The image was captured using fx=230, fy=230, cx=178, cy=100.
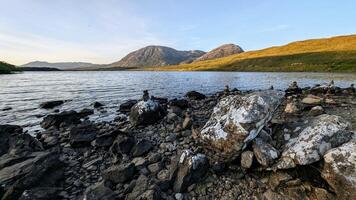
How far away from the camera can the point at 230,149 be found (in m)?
9.10

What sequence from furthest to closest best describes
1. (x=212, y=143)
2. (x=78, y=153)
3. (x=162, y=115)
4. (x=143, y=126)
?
1. (x=162, y=115)
2. (x=143, y=126)
3. (x=78, y=153)
4. (x=212, y=143)

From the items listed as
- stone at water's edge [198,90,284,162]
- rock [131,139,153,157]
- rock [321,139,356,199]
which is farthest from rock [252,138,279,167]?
rock [131,139,153,157]

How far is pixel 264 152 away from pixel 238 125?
4.50 ft

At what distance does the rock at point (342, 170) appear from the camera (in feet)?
22.2

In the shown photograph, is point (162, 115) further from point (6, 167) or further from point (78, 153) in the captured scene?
point (6, 167)

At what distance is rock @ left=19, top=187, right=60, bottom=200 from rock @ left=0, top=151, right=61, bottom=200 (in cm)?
73

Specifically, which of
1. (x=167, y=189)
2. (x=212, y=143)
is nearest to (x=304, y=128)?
(x=212, y=143)

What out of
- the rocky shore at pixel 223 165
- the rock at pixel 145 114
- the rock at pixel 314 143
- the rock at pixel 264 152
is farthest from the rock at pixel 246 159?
the rock at pixel 145 114

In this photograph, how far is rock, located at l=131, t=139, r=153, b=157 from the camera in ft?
37.9

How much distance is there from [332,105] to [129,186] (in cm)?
1891

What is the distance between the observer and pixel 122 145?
39.2ft

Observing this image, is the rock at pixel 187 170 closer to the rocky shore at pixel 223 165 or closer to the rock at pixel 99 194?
the rocky shore at pixel 223 165

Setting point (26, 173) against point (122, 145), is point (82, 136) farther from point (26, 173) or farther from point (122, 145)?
point (26, 173)

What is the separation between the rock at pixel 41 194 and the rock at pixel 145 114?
837 centimetres
